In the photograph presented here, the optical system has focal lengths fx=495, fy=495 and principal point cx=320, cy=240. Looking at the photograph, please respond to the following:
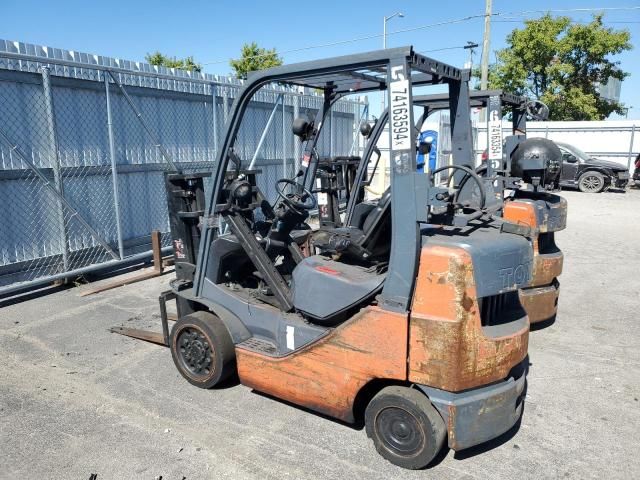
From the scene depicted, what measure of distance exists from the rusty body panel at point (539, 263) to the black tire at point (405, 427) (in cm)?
263

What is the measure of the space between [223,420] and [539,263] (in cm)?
360

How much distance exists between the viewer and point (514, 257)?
3.02 meters

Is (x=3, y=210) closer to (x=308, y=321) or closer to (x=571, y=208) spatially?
(x=308, y=321)

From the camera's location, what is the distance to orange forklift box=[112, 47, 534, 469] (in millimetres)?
2844

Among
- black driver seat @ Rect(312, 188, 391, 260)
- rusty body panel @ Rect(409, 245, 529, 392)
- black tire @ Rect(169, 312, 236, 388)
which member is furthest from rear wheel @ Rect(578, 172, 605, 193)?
black tire @ Rect(169, 312, 236, 388)

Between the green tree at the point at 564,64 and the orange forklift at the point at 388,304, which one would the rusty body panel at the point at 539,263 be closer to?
the orange forklift at the point at 388,304

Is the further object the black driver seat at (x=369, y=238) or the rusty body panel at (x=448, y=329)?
the black driver seat at (x=369, y=238)

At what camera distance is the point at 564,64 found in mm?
26984

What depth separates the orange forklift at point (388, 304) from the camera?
9.33 feet

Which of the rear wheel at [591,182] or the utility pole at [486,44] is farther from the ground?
the utility pole at [486,44]

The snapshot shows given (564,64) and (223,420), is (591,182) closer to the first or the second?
(564,64)

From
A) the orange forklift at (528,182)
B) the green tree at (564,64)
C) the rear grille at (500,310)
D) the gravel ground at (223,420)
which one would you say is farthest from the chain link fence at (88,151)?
the green tree at (564,64)

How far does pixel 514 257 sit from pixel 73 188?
646cm

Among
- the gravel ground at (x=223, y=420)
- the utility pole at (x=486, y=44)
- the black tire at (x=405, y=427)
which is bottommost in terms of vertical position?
the gravel ground at (x=223, y=420)
